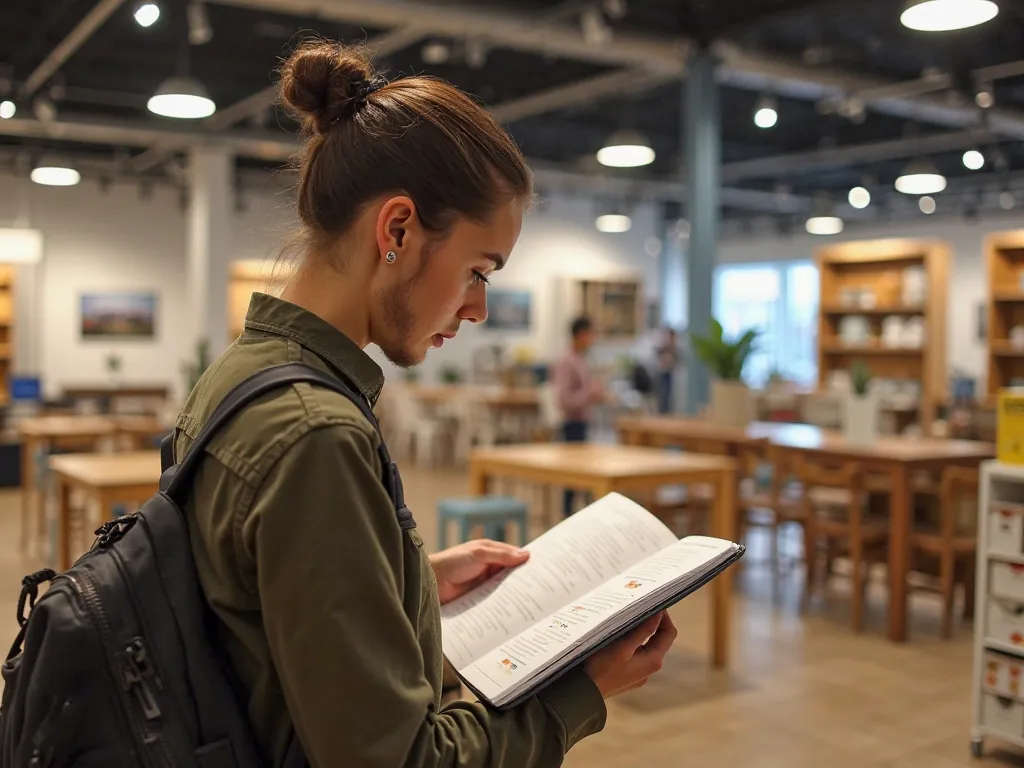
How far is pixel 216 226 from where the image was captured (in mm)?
12633

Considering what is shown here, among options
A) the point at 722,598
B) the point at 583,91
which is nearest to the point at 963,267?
the point at 583,91

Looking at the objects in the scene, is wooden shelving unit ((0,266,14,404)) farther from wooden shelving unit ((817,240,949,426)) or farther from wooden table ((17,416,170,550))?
wooden shelving unit ((817,240,949,426))

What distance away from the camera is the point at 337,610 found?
87 cm

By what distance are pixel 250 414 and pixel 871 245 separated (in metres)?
10.7

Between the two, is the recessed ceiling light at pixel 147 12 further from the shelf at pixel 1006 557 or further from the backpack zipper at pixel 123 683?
the backpack zipper at pixel 123 683

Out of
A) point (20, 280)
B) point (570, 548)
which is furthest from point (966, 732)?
point (20, 280)

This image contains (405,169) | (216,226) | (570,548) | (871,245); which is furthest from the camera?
(216,226)

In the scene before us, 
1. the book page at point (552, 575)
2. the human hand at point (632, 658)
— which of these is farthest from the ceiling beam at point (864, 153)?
the human hand at point (632, 658)

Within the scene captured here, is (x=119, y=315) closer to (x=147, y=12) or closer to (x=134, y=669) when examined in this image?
(x=147, y=12)

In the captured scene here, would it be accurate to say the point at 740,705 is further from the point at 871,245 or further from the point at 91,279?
the point at 91,279

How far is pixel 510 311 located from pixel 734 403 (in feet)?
32.9

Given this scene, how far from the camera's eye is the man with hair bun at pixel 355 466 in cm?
88

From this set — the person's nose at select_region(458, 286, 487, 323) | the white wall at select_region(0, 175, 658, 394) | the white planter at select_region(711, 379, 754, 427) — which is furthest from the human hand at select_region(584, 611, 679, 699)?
the white wall at select_region(0, 175, 658, 394)

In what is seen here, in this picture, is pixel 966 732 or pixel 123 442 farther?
pixel 123 442
